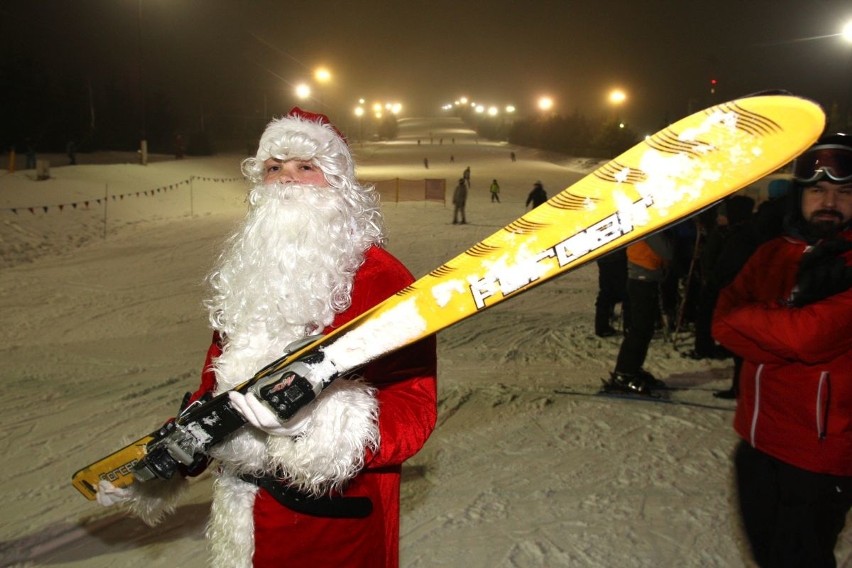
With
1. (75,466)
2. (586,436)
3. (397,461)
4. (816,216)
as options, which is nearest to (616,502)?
(586,436)

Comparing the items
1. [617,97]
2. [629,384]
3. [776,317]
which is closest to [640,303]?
[629,384]

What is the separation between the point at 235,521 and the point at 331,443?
574mm

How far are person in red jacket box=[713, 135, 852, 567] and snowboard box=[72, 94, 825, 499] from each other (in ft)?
3.38

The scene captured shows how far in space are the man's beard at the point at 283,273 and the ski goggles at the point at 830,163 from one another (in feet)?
6.16

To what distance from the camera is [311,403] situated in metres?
1.87

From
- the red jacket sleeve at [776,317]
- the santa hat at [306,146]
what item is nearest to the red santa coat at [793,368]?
the red jacket sleeve at [776,317]

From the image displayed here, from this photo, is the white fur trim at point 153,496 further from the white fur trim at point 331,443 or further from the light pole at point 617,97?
the light pole at point 617,97

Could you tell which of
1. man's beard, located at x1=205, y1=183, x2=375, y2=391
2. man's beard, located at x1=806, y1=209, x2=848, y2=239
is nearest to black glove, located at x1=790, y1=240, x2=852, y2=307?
man's beard, located at x1=806, y1=209, x2=848, y2=239

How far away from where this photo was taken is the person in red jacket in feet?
7.97

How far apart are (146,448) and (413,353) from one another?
1006 mm

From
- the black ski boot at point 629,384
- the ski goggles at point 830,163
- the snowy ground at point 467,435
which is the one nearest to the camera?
the ski goggles at point 830,163

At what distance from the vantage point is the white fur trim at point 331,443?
1843 millimetres

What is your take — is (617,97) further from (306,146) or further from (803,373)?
(306,146)

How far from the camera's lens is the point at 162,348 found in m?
7.30
